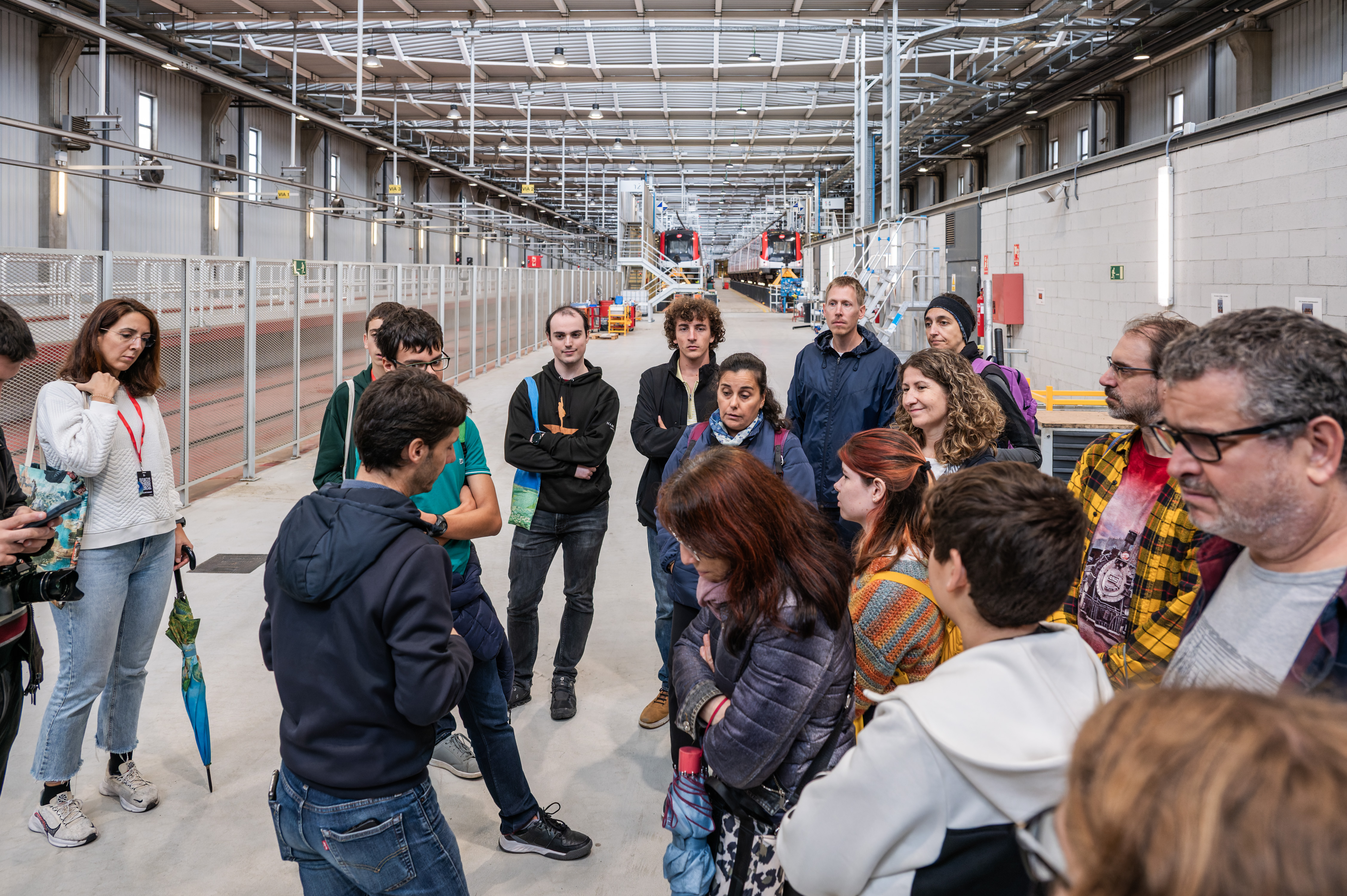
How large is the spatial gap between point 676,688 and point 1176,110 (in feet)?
60.5

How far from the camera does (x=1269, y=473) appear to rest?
1.32 meters

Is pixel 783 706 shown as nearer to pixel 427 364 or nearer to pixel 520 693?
pixel 427 364

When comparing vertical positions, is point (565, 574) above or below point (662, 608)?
above

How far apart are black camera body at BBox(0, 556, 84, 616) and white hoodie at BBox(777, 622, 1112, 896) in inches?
79.6

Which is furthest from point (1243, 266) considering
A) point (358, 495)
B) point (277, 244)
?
point (277, 244)

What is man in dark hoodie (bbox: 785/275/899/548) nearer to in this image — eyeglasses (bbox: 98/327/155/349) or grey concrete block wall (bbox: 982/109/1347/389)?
grey concrete block wall (bbox: 982/109/1347/389)

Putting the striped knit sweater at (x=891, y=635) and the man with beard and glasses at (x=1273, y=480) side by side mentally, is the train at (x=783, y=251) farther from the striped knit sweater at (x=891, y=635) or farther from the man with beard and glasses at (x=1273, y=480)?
the man with beard and glasses at (x=1273, y=480)

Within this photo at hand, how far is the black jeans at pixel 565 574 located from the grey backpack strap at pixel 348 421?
903mm

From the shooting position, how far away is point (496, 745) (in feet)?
9.65

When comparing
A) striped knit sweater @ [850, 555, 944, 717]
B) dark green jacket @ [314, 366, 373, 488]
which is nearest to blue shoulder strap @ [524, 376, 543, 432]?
dark green jacket @ [314, 366, 373, 488]

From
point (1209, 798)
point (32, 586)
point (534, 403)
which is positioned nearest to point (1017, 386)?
point (534, 403)

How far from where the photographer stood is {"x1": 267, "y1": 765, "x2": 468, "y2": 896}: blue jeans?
1.93 metres

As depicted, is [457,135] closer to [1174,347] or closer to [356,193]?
[356,193]

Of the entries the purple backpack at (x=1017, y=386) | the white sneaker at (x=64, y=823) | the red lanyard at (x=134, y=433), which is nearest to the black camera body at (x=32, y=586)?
the red lanyard at (x=134, y=433)
